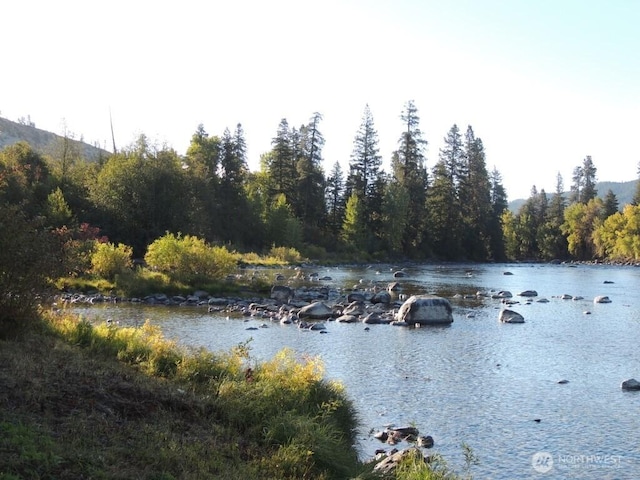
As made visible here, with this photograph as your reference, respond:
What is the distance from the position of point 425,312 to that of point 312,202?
6624 cm

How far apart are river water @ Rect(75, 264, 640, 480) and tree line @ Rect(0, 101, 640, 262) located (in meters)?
33.3

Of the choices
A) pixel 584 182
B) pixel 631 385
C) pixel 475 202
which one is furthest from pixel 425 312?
pixel 584 182

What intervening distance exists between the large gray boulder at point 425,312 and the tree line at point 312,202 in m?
35.7

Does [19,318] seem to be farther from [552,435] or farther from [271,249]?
[271,249]

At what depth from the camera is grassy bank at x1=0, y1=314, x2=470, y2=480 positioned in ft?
21.2

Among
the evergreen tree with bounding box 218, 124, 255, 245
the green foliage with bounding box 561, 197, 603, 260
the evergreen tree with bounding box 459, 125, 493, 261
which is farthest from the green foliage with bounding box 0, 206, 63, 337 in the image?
the green foliage with bounding box 561, 197, 603, 260

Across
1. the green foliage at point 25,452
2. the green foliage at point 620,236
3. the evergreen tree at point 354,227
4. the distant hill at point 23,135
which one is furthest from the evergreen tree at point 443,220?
the distant hill at point 23,135

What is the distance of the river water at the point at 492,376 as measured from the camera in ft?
36.4

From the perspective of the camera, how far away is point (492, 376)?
16953 millimetres

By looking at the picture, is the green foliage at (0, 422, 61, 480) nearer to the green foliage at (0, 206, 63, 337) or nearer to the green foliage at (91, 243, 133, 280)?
the green foliage at (0, 206, 63, 337)

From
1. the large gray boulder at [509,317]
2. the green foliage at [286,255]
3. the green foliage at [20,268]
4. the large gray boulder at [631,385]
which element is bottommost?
the large gray boulder at [631,385]

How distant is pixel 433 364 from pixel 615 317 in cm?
A: 1586

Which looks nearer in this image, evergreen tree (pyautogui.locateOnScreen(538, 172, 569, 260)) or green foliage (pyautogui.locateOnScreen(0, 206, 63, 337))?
green foliage (pyautogui.locateOnScreen(0, 206, 63, 337))

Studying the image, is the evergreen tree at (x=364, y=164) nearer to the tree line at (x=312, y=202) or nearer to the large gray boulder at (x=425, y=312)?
the tree line at (x=312, y=202)
